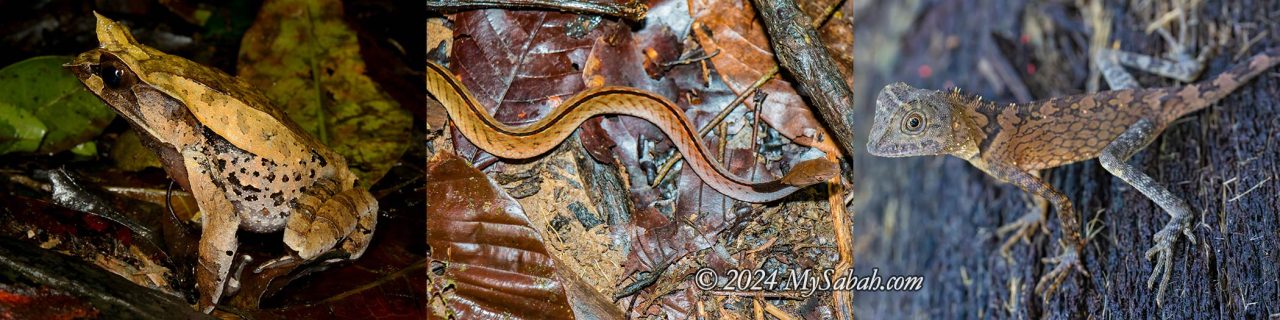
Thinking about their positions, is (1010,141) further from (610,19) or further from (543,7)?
(543,7)

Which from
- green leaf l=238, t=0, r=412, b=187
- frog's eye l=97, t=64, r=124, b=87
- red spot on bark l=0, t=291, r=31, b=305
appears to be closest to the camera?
red spot on bark l=0, t=291, r=31, b=305

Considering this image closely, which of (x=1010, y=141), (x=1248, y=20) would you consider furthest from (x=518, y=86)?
(x=1248, y=20)

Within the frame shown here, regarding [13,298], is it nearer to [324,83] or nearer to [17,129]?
[17,129]

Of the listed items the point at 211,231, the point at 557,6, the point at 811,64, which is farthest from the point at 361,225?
the point at 811,64

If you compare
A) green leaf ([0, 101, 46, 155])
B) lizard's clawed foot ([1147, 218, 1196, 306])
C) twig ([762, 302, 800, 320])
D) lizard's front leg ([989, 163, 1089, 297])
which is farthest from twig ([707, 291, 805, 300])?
green leaf ([0, 101, 46, 155])

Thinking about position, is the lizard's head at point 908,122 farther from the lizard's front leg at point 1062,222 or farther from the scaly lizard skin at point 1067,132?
the lizard's front leg at point 1062,222

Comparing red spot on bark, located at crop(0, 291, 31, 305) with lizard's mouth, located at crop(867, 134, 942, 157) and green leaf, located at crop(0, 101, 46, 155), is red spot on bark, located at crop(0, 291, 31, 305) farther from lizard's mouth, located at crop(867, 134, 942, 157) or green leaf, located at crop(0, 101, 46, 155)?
lizard's mouth, located at crop(867, 134, 942, 157)

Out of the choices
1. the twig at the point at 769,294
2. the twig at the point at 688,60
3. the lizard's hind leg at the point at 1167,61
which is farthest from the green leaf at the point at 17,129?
the lizard's hind leg at the point at 1167,61
